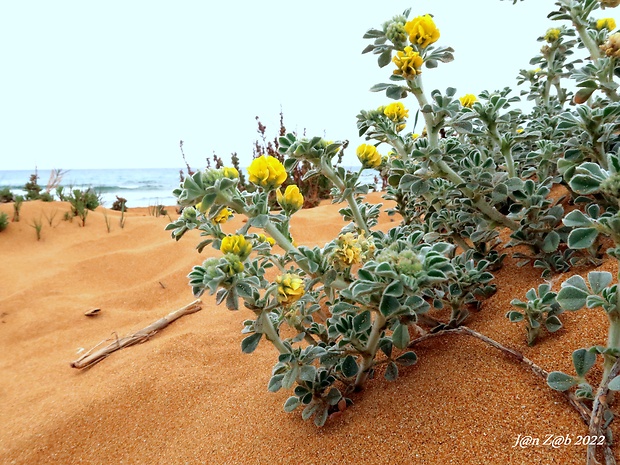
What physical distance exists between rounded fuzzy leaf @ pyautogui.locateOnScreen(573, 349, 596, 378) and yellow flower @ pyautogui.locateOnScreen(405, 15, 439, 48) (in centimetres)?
104

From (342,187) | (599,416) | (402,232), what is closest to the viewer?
(599,416)

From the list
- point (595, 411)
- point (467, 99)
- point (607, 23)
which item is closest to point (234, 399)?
point (595, 411)

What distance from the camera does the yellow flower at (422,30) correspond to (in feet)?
4.39

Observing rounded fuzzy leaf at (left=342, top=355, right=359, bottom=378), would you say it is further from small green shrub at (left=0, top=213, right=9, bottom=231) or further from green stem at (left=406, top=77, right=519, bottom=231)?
small green shrub at (left=0, top=213, right=9, bottom=231)

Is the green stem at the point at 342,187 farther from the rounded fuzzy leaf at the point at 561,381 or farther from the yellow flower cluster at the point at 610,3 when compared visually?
the yellow flower cluster at the point at 610,3

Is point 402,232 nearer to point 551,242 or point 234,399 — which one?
point 551,242

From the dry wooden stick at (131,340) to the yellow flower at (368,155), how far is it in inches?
62.9

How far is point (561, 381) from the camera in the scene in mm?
958

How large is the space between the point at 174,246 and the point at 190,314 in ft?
4.91

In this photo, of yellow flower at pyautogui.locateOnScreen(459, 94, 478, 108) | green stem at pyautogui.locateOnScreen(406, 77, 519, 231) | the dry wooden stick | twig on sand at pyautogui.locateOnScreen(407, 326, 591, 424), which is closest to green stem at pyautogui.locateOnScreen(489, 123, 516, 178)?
green stem at pyautogui.locateOnScreen(406, 77, 519, 231)

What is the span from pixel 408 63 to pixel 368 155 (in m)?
0.35

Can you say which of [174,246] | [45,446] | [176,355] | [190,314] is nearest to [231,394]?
[176,355]

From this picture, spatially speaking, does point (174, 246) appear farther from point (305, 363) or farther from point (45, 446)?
point (305, 363)

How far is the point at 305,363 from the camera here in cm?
115
